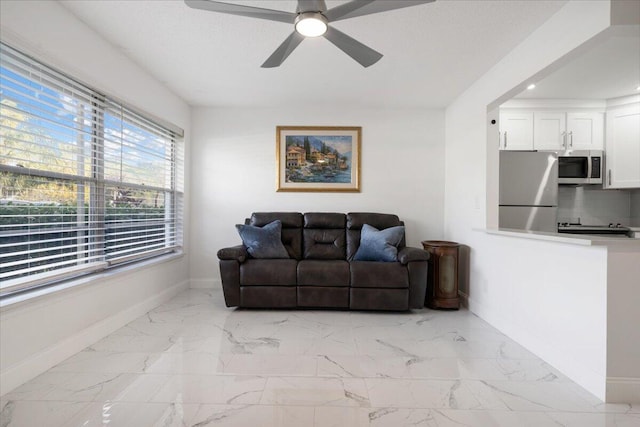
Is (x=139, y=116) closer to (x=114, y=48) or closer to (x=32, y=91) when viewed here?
(x=114, y=48)

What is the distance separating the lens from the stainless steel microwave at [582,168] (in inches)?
144

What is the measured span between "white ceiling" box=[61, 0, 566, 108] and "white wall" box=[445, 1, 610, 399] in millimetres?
183

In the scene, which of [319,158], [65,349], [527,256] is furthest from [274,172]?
[527,256]

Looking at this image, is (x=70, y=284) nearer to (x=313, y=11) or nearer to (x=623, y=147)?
(x=313, y=11)

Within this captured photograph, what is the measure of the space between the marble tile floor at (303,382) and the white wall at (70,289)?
12 centimetres

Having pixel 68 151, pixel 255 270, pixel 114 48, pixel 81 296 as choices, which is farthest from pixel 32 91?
pixel 255 270

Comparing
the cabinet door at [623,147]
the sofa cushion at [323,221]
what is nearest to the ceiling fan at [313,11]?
the sofa cushion at [323,221]

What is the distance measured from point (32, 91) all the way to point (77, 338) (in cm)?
171

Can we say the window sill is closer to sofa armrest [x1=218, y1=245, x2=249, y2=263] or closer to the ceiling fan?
sofa armrest [x1=218, y1=245, x2=249, y2=263]

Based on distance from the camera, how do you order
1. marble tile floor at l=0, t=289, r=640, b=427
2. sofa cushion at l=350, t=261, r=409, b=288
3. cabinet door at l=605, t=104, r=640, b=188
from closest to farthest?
marble tile floor at l=0, t=289, r=640, b=427, sofa cushion at l=350, t=261, r=409, b=288, cabinet door at l=605, t=104, r=640, b=188

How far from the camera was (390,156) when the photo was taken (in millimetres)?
4027

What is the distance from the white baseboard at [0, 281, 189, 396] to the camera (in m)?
1.73

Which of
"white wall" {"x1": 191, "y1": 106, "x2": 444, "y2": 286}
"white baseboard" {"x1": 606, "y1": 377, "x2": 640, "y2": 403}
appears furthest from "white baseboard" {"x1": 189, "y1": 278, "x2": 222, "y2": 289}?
"white baseboard" {"x1": 606, "y1": 377, "x2": 640, "y2": 403}

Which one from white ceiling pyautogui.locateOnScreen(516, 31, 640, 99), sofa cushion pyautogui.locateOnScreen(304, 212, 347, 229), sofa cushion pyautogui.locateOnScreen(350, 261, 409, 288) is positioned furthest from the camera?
sofa cushion pyautogui.locateOnScreen(304, 212, 347, 229)
